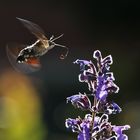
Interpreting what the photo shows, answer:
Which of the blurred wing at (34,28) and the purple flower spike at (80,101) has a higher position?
the blurred wing at (34,28)

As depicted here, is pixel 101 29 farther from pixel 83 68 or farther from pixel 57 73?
pixel 83 68

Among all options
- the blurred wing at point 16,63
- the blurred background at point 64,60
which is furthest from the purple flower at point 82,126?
the blurred background at point 64,60

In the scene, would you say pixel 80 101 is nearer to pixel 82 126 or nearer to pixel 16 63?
pixel 82 126

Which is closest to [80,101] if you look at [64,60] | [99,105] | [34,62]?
[99,105]

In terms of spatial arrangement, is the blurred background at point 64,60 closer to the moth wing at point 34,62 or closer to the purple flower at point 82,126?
the moth wing at point 34,62

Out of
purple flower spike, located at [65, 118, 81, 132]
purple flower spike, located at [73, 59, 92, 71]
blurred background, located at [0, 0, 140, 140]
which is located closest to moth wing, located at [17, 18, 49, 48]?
purple flower spike, located at [73, 59, 92, 71]

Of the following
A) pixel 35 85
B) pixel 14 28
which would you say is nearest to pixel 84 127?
pixel 35 85
